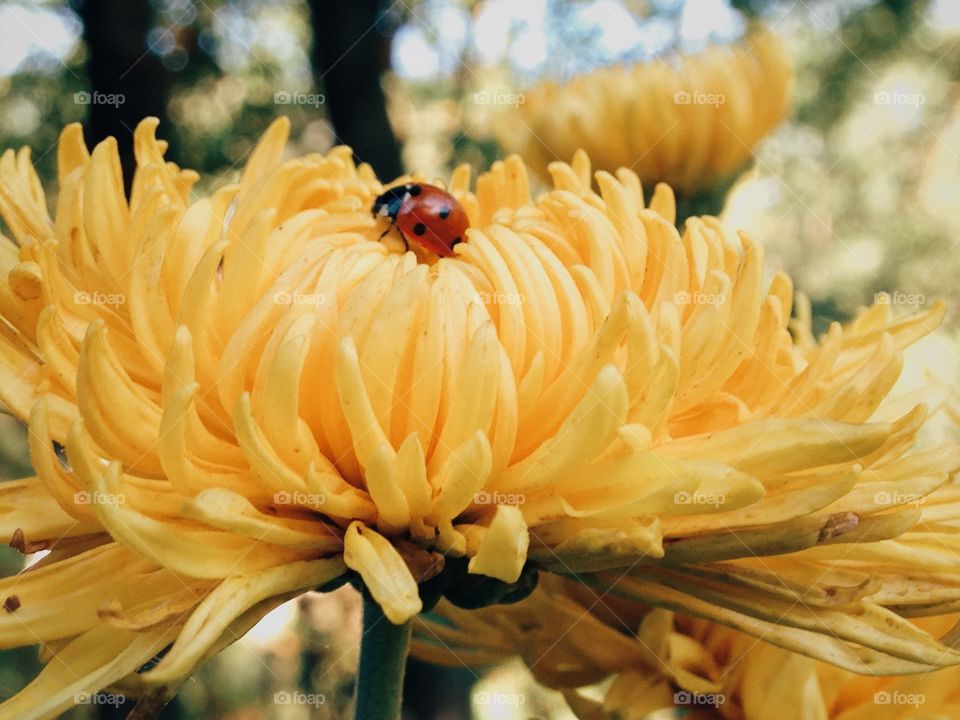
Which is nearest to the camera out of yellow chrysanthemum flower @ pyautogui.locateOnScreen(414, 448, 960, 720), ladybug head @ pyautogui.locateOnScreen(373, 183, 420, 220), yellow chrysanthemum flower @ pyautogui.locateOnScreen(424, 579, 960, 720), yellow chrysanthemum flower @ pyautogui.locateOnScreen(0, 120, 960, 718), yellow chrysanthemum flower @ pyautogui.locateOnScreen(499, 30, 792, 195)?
yellow chrysanthemum flower @ pyautogui.locateOnScreen(0, 120, 960, 718)

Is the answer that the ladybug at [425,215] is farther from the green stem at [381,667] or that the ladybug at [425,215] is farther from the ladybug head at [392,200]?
the green stem at [381,667]

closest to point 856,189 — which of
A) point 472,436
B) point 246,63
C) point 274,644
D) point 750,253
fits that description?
point 246,63

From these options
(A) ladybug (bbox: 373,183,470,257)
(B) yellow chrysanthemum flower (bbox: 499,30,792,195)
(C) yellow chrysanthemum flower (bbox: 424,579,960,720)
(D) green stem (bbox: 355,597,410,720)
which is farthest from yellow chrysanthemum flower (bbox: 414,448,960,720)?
(B) yellow chrysanthemum flower (bbox: 499,30,792,195)

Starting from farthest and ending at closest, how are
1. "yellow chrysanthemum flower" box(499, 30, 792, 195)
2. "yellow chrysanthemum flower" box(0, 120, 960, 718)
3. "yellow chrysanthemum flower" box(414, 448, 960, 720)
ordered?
"yellow chrysanthemum flower" box(499, 30, 792, 195), "yellow chrysanthemum flower" box(414, 448, 960, 720), "yellow chrysanthemum flower" box(0, 120, 960, 718)

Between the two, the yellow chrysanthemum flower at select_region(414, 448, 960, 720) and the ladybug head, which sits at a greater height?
the ladybug head

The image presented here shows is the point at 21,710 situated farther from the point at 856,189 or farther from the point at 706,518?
the point at 856,189

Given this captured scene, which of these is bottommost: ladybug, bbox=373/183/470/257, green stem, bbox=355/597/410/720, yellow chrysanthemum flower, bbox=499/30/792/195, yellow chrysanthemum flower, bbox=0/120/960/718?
green stem, bbox=355/597/410/720

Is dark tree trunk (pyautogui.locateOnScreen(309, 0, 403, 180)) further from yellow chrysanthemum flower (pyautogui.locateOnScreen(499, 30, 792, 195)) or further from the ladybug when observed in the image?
the ladybug

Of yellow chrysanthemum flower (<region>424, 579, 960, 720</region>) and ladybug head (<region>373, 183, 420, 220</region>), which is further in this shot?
ladybug head (<region>373, 183, 420, 220</region>)
